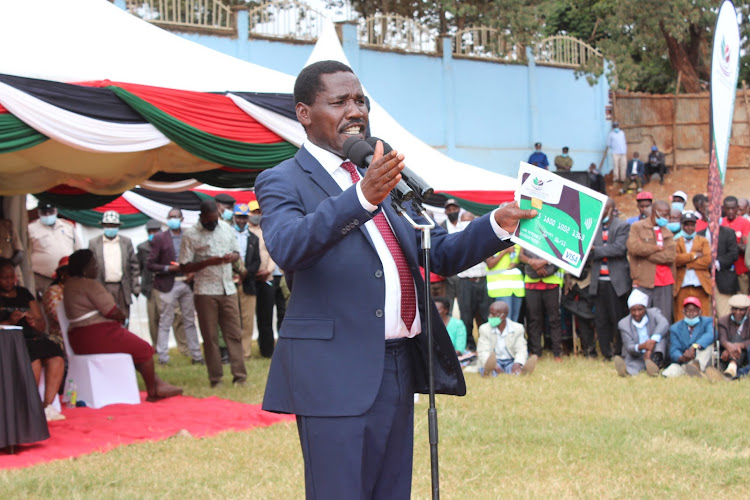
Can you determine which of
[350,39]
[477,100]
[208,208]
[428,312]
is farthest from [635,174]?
[428,312]

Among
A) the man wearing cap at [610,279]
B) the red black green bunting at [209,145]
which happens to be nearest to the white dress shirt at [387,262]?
the red black green bunting at [209,145]

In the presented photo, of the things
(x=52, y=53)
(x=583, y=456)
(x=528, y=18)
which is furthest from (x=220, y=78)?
(x=528, y=18)

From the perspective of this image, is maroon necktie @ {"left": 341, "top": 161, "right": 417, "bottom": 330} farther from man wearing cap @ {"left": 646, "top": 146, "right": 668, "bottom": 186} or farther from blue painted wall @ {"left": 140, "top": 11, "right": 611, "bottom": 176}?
man wearing cap @ {"left": 646, "top": 146, "right": 668, "bottom": 186}

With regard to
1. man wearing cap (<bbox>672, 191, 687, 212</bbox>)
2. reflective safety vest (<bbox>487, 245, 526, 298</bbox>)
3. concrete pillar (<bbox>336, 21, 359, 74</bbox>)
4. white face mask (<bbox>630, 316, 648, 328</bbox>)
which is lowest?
white face mask (<bbox>630, 316, 648, 328</bbox>)

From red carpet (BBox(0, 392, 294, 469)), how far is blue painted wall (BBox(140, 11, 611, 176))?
1212 centimetres

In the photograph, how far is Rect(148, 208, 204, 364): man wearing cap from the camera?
11.8m

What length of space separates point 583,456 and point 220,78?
4.61 m

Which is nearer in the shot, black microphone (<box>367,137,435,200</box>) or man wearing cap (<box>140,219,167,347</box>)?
black microphone (<box>367,137,435,200</box>)

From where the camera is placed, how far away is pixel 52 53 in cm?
731

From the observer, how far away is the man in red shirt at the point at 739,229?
10.6 meters

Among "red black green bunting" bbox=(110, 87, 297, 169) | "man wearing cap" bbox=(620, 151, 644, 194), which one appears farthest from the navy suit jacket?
"man wearing cap" bbox=(620, 151, 644, 194)

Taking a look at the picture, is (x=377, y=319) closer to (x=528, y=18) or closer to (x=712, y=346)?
(x=712, y=346)

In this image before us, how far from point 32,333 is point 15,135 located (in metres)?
2.25

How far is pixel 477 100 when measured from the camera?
23.3 metres
